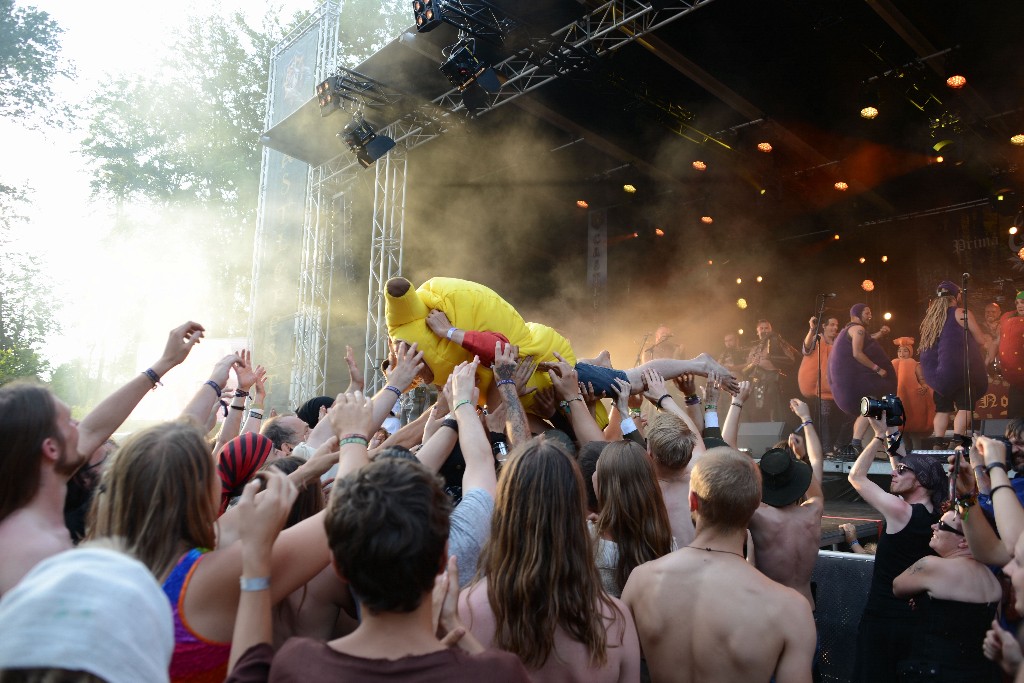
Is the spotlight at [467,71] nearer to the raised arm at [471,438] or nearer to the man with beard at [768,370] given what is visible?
the raised arm at [471,438]

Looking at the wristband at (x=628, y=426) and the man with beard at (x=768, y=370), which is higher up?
the man with beard at (x=768, y=370)

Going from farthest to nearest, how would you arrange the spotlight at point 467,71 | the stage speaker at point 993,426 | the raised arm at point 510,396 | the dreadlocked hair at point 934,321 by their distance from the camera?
1. the dreadlocked hair at point 934,321
2. the stage speaker at point 993,426
3. the spotlight at point 467,71
4. the raised arm at point 510,396

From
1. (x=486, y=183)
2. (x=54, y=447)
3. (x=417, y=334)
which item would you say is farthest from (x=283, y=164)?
(x=54, y=447)

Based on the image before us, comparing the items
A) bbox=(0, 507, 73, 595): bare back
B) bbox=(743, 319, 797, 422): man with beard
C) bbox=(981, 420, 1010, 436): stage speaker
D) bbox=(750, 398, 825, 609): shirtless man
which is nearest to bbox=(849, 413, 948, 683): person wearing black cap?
bbox=(750, 398, 825, 609): shirtless man

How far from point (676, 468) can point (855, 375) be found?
9.42m

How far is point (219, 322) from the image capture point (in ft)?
72.7

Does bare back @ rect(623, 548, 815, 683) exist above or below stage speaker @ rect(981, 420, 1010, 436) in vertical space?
below

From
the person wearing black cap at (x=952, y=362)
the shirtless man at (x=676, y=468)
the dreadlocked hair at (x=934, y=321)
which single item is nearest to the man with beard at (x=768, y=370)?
the dreadlocked hair at (x=934, y=321)

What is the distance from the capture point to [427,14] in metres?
7.76

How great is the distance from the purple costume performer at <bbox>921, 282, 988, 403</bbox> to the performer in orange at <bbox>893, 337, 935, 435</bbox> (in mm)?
434

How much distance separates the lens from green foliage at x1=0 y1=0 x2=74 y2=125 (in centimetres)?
1739

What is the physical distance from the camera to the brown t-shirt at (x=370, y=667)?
1.21 meters

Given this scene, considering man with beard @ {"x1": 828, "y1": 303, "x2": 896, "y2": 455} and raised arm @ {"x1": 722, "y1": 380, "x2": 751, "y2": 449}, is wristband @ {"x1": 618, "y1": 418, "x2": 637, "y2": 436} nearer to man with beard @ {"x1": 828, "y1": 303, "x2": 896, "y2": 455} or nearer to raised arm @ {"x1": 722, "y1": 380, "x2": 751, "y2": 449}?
raised arm @ {"x1": 722, "y1": 380, "x2": 751, "y2": 449}

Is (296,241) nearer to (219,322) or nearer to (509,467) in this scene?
(219,322)
